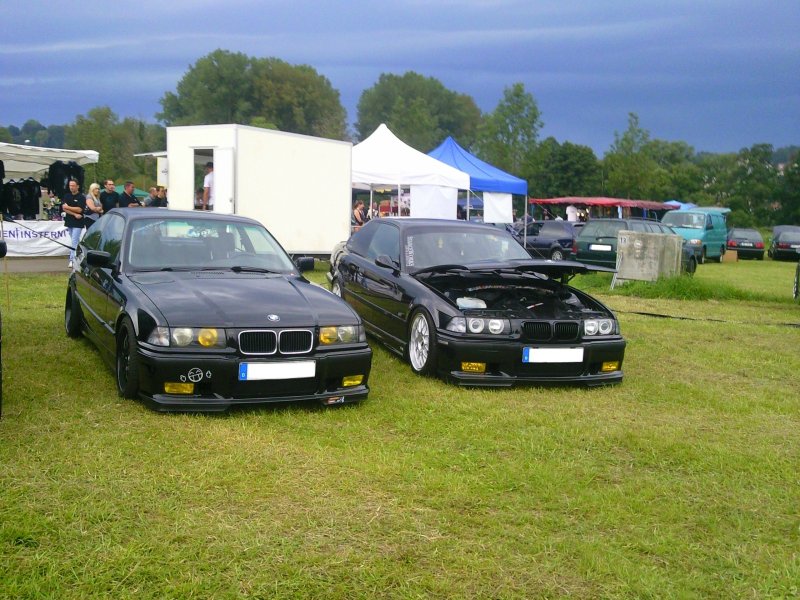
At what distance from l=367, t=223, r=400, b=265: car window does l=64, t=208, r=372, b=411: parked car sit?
60.8 inches

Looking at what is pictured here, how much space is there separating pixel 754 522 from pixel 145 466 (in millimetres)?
3151

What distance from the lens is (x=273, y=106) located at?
297ft

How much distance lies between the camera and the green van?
27281mm

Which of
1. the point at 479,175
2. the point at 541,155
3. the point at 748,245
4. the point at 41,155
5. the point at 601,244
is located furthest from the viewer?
the point at 541,155

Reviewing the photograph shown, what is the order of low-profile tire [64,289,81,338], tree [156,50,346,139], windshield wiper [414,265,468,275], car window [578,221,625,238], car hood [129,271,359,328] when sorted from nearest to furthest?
1. car hood [129,271,359,328]
2. windshield wiper [414,265,468,275]
3. low-profile tire [64,289,81,338]
4. car window [578,221,625,238]
5. tree [156,50,346,139]

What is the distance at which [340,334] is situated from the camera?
219 inches

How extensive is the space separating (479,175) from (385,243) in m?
18.2

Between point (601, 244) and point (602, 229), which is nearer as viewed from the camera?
point (601, 244)

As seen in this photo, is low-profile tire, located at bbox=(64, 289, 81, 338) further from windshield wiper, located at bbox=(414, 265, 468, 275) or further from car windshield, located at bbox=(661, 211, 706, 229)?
car windshield, located at bbox=(661, 211, 706, 229)

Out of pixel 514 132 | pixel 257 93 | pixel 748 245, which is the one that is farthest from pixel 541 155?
pixel 257 93

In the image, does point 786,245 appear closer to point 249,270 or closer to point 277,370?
point 249,270

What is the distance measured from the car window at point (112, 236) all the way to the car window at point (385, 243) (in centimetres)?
259

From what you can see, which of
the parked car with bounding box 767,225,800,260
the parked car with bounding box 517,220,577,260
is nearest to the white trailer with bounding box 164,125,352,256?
the parked car with bounding box 517,220,577,260

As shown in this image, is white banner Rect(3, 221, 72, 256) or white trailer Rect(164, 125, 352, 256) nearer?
white trailer Rect(164, 125, 352, 256)
